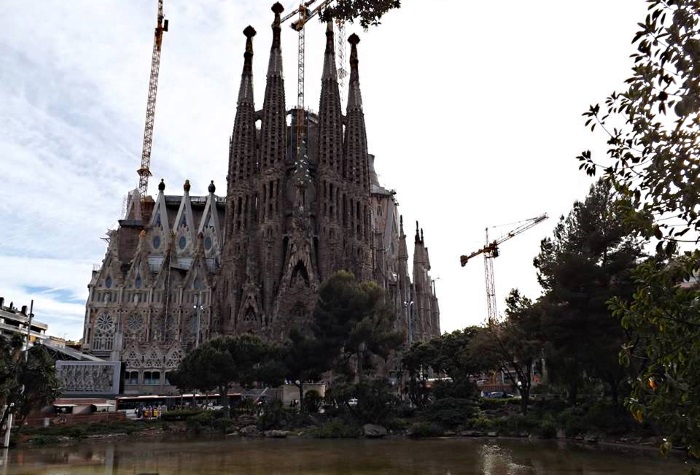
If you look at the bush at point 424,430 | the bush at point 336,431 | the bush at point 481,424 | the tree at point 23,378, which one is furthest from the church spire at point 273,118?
the tree at point 23,378

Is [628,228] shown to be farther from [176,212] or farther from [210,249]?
[176,212]

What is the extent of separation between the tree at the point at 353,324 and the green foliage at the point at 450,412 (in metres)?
6.30

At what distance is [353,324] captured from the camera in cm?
4228

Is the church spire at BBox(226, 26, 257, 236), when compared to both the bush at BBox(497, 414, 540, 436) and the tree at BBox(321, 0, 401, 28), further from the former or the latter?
the tree at BBox(321, 0, 401, 28)

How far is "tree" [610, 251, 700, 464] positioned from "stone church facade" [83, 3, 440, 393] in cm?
6122

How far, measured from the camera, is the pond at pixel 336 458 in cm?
1964

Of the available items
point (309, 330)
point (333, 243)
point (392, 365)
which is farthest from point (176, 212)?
point (309, 330)

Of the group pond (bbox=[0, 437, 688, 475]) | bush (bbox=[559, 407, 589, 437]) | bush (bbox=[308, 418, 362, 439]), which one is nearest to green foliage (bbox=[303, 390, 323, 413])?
bush (bbox=[308, 418, 362, 439])

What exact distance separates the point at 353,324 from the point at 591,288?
766 inches

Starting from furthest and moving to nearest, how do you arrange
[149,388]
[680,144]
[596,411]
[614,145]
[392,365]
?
[392,365] < [149,388] < [596,411] < [614,145] < [680,144]

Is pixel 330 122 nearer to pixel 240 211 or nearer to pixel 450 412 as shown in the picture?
pixel 240 211

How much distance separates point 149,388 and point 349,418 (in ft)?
108

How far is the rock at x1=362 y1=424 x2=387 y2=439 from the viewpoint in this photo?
3306 cm

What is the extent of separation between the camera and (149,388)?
6031 centimetres
